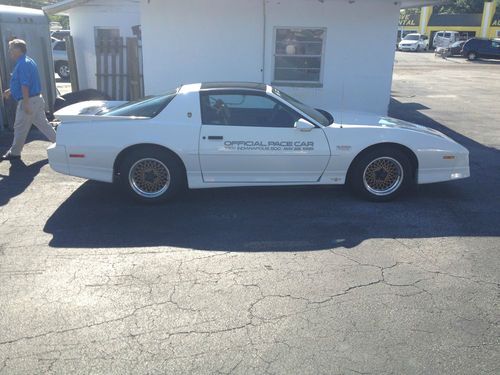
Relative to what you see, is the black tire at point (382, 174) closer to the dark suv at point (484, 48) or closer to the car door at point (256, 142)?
the car door at point (256, 142)

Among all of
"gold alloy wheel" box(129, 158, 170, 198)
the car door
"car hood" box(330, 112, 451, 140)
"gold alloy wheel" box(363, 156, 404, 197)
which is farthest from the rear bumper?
"gold alloy wheel" box(363, 156, 404, 197)

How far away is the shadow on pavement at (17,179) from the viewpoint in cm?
603

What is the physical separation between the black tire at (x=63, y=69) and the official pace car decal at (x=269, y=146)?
51.0ft

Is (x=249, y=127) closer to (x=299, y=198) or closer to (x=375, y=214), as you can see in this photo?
(x=299, y=198)

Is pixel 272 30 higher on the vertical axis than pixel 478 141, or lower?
higher

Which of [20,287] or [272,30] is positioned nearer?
[20,287]

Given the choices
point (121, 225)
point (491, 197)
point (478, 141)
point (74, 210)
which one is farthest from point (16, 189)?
point (478, 141)

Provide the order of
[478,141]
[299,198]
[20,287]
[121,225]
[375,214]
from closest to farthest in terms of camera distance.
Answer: [20,287], [121,225], [375,214], [299,198], [478,141]

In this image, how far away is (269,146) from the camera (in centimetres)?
559

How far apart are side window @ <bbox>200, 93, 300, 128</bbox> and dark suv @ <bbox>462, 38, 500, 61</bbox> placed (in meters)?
37.3

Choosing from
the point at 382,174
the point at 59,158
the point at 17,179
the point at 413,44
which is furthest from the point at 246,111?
the point at 413,44

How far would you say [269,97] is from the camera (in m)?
5.68

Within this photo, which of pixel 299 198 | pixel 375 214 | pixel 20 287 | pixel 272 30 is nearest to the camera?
pixel 20 287

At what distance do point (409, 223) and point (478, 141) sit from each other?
17.4ft
